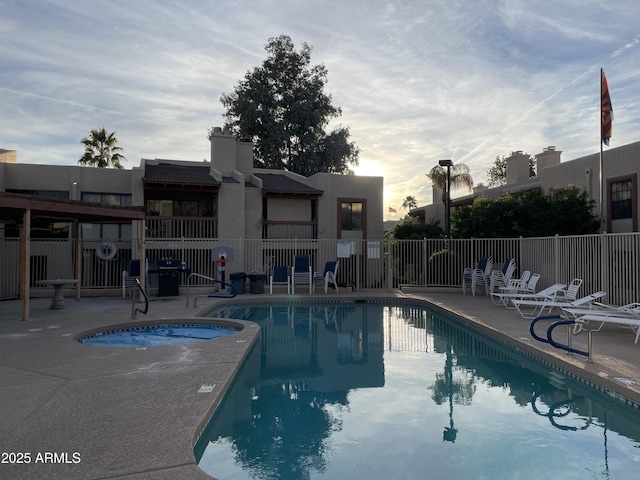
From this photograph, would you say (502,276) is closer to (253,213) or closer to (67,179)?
(253,213)

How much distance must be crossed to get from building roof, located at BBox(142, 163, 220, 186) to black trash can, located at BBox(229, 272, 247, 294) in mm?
4919

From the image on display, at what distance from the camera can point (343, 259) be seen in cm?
2002

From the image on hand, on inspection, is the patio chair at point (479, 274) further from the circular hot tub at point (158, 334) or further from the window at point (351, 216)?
the circular hot tub at point (158, 334)

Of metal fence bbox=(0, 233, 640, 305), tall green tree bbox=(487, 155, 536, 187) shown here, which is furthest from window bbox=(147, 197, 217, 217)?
tall green tree bbox=(487, 155, 536, 187)

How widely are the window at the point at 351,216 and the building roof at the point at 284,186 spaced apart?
154 centimetres

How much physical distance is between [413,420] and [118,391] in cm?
334

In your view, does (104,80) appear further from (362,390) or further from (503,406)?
(503,406)

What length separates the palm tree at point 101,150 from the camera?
30.5 meters

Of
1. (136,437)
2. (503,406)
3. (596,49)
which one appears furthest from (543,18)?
(136,437)

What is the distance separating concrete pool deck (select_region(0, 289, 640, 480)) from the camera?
3318 millimetres

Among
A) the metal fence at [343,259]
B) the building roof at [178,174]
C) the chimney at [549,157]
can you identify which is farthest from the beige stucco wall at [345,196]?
the chimney at [549,157]

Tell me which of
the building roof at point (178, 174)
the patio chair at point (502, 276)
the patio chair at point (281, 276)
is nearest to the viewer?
the patio chair at point (502, 276)

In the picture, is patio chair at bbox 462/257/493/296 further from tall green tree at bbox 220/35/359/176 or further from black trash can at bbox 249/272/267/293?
tall green tree at bbox 220/35/359/176

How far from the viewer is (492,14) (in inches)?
453
